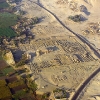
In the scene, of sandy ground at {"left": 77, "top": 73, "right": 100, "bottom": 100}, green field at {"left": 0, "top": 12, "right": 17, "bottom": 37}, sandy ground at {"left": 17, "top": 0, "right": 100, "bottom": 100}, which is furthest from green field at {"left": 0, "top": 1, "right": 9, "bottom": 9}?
sandy ground at {"left": 77, "top": 73, "right": 100, "bottom": 100}

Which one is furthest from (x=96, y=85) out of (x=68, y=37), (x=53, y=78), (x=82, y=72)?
(x=68, y=37)

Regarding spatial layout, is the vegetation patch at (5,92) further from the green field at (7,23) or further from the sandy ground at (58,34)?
the green field at (7,23)

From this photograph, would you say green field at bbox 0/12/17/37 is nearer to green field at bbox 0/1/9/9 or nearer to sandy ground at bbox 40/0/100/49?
green field at bbox 0/1/9/9

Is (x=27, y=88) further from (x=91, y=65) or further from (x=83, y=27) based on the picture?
(x=83, y=27)

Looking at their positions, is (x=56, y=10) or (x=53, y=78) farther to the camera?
(x=56, y=10)

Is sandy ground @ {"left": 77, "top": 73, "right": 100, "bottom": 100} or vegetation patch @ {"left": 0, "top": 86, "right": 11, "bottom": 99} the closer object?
vegetation patch @ {"left": 0, "top": 86, "right": 11, "bottom": 99}

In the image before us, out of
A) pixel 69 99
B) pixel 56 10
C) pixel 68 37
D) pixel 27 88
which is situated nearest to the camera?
pixel 69 99

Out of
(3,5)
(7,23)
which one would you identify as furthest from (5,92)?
(3,5)
